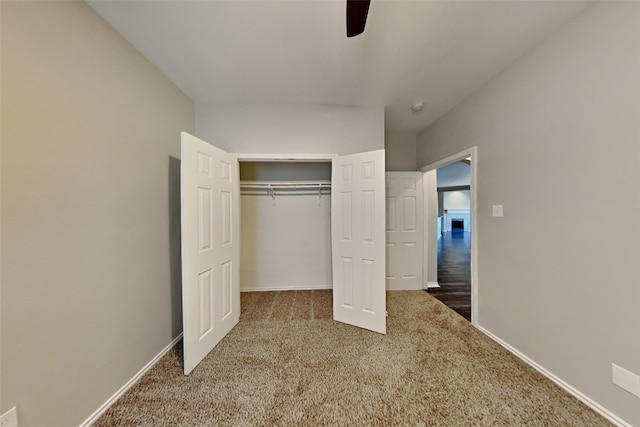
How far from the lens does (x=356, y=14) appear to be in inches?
38.5

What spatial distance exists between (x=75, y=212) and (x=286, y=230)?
7.53ft

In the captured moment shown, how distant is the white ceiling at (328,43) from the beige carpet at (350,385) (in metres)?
2.45

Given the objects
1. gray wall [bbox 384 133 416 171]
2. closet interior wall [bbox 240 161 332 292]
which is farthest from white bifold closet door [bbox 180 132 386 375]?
gray wall [bbox 384 133 416 171]

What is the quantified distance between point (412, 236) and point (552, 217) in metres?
1.86

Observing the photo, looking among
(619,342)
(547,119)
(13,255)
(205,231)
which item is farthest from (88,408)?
(547,119)

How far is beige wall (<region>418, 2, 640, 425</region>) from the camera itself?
1197 millimetres

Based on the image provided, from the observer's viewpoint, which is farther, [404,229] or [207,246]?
[404,229]

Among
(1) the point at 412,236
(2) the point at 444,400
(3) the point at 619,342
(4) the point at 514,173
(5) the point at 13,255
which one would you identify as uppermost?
(4) the point at 514,173

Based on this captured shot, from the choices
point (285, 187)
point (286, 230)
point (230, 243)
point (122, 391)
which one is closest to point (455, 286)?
point (286, 230)

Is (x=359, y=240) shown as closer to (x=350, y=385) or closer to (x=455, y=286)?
(x=350, y=385)

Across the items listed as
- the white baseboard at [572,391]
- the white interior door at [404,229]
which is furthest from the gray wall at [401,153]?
the white baseboard at [572,391]

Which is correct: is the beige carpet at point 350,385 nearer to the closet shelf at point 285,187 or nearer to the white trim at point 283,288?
the white trim at point 283,288

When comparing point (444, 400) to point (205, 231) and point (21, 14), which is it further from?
point (21, 14)

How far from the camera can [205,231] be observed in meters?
1.88
